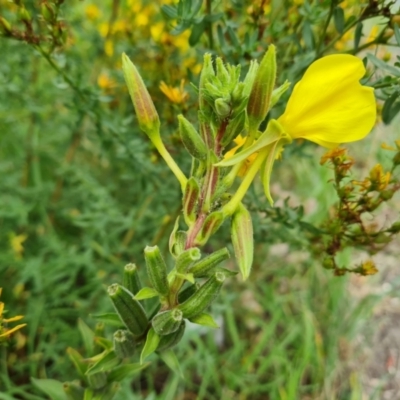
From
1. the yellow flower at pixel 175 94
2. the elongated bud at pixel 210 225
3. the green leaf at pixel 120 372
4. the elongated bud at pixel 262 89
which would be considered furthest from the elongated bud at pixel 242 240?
the yellow flower at pixel 175 94

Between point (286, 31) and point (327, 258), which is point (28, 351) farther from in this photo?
point (286, 31)

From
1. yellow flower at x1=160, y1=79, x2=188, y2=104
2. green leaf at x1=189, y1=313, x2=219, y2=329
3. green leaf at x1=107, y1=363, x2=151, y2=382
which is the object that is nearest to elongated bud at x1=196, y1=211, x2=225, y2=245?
green leaf at x1=189, y1=313, x2=219, y2=329

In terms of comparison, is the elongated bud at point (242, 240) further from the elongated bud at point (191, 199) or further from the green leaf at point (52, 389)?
the green leaf at point (52, 389)

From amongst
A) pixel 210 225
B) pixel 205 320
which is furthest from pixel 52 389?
pixel 210 225

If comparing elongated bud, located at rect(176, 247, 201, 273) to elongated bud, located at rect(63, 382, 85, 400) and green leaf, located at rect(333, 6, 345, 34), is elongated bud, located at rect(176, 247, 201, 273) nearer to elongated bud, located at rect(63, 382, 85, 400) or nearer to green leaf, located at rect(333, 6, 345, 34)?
elongated bud, located at rect(63, 382, 85, 400)

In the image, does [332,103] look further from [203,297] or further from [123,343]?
[123,343]

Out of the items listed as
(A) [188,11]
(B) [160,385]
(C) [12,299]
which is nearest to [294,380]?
(B) [160,385]
